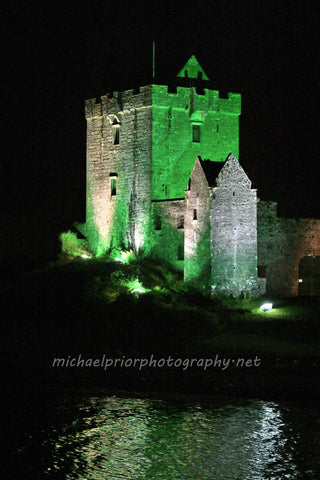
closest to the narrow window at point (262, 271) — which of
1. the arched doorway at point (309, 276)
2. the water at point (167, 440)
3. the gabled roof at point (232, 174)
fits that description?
the arched doorway at point (309, 276)

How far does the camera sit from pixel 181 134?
117ft

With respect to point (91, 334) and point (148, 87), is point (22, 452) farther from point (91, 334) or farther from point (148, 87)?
point (148, 87)

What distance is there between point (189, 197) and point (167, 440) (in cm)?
1725

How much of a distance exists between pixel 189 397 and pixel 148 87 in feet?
61.8

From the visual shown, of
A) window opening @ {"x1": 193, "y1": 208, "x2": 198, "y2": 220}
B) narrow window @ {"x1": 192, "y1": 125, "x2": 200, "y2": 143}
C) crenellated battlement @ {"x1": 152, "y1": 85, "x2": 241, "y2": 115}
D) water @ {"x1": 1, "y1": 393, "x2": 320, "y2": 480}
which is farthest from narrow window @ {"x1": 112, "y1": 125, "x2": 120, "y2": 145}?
water @ {"x1": 1, "y1": 393, "x2": 320, "y2": 480}

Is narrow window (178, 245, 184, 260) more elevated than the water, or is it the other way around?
narrow window (178, 245, 184, 260)

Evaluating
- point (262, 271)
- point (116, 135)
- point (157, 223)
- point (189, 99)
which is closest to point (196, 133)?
point (189, 99)

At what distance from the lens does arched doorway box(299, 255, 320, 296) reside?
34.7 metres

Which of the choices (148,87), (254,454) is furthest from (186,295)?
(254,454)

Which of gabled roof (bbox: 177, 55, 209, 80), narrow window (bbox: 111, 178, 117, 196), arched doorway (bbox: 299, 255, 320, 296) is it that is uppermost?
gabled roof (bbox: 177, 55, 209, 80)

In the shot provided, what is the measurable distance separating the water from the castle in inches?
504

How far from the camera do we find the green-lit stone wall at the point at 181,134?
35250mm

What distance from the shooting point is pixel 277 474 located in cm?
1400

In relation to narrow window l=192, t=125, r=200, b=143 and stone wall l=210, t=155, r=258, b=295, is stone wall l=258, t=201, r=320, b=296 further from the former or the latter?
narrow window l=192, t=125, r=200, b=143
